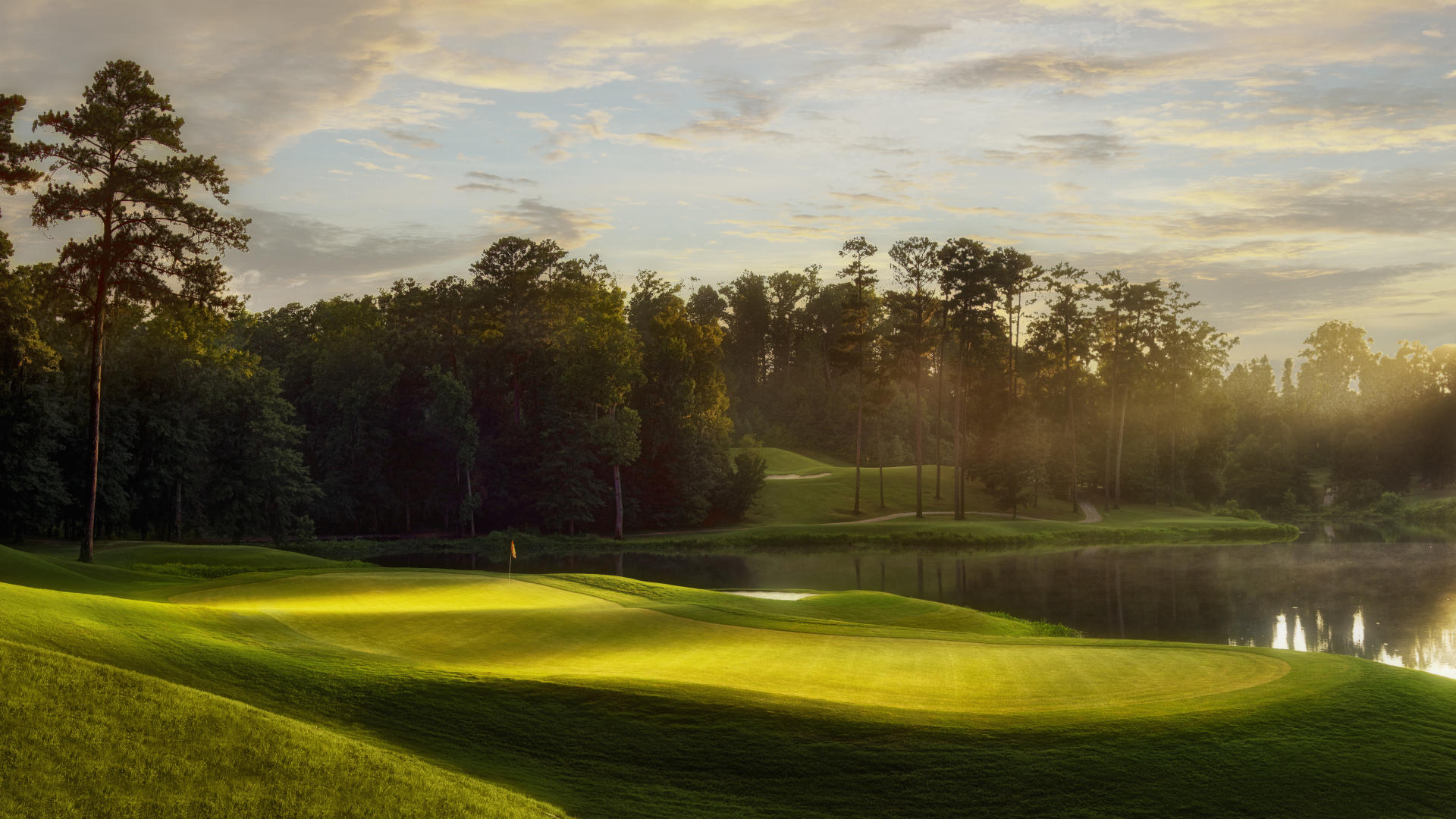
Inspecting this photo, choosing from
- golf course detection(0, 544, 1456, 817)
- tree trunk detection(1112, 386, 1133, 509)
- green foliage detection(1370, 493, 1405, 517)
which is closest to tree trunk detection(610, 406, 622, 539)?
tree trunk detection(1112, 386, 1133, 509)

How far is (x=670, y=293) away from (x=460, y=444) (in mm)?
37542

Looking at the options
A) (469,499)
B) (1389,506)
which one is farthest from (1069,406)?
(469,499)

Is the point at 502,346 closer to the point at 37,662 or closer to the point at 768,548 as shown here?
the point at 768,548

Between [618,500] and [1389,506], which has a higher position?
[618,500]

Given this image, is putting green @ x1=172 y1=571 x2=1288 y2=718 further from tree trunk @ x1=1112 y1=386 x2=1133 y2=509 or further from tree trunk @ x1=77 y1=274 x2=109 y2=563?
tree trunk @ x1=1112 y1=386 x2=1133 y2=509

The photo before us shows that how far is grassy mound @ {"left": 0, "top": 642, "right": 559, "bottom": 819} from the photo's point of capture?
6445 millimetres

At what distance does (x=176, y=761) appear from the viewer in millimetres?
7078

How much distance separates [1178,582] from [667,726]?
33814 millimetres

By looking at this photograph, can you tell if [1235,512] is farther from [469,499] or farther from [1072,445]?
[469,499]

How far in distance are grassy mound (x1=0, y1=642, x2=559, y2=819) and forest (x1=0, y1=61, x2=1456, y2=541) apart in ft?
87.9

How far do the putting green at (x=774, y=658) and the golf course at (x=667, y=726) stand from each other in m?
0.08

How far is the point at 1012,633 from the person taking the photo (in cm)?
2477

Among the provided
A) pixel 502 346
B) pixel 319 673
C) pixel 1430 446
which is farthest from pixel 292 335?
pixel 1430 446

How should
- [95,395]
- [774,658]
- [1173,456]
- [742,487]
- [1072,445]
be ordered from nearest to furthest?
1. [774,658]
2. [95,395]
3. [742,487]
4. [1072,445]
5. [1173,456]
